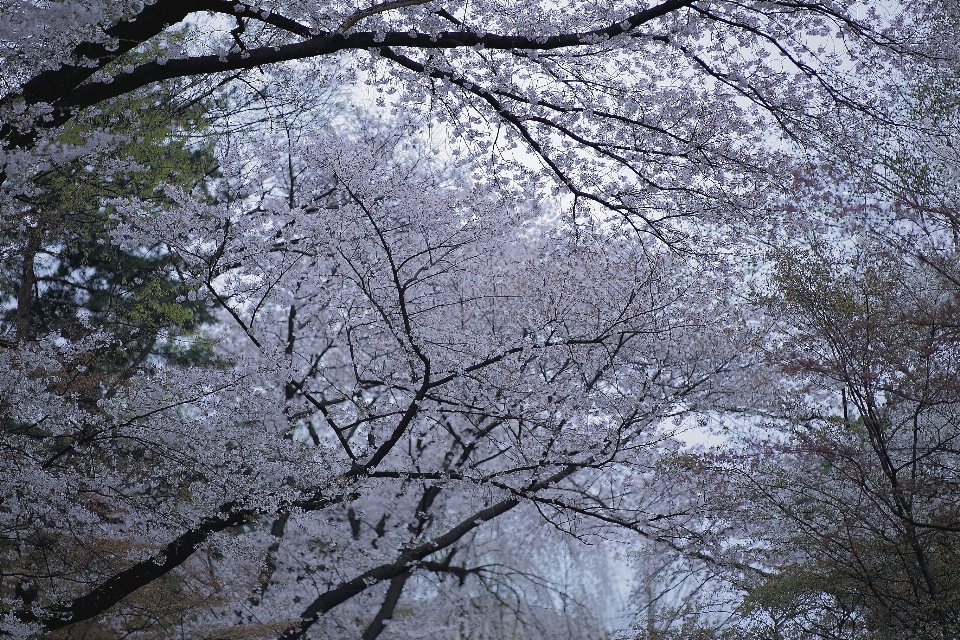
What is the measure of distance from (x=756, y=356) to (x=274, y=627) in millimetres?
6508

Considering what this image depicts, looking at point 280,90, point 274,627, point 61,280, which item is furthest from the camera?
point 61,280

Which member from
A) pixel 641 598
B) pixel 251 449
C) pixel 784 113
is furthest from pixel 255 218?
pixel 641 598

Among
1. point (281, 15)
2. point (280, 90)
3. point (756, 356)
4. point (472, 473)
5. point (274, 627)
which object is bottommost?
point (274, 627)

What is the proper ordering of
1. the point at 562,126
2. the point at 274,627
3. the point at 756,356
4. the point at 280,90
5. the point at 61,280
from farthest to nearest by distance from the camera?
1. the point at 756,356
2. the point at 61,280
3. the point at 280,90
4. the point at 274,627
5. the point at 562,126

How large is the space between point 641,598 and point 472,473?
20.2ft

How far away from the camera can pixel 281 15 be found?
4641mm

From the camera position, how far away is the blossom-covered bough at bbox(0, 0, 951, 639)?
502 centimetres

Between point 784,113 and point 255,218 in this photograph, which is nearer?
point 784,113

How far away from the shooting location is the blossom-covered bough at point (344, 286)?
5016mm

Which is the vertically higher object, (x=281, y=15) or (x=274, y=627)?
(x=281, y=15)

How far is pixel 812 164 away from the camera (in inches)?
238

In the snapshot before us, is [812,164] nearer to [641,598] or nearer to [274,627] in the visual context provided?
[274,627]

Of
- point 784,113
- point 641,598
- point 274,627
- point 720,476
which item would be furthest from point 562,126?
point 641,598

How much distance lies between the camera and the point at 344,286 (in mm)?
8258
